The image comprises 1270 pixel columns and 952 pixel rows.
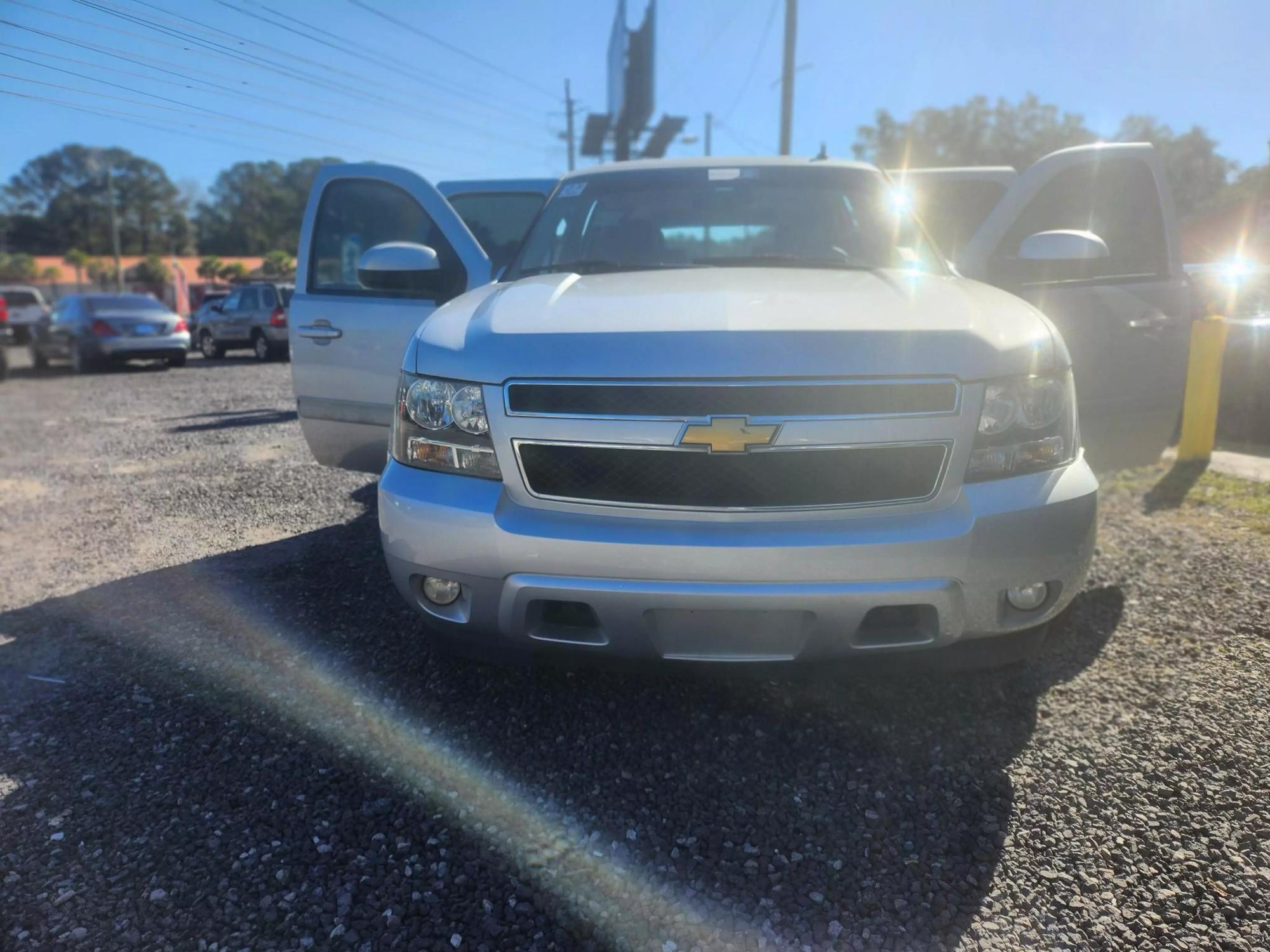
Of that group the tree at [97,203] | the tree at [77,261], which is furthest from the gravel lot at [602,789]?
the tree at [77,261]

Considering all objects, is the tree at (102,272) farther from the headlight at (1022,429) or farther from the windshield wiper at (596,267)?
the headlight at (1022,429)

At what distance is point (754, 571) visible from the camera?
6.86 ft

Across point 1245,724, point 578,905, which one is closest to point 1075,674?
point 1245,724

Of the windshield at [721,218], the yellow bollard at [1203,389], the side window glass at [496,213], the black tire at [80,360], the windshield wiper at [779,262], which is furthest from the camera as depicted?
the black tire at [80,360]

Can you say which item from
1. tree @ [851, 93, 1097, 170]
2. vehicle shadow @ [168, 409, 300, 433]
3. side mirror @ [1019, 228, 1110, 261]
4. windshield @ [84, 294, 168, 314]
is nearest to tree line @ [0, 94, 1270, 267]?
tree @ [851, 93, 1097, 170]

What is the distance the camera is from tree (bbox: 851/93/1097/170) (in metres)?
54.9

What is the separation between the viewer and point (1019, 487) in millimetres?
2229

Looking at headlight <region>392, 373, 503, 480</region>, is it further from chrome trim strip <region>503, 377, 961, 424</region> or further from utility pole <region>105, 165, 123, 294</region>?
utility pole <region>105, 165, 123, 294</region>

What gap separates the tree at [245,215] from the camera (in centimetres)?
A: 6519

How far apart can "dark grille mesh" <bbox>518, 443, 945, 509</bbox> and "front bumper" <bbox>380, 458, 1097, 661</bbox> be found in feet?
0.18

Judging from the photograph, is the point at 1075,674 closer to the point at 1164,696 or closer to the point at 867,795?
the point at 1164,696

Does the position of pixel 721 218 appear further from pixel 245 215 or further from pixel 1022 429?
pixel 245 215

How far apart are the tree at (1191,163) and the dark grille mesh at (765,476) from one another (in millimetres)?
52786

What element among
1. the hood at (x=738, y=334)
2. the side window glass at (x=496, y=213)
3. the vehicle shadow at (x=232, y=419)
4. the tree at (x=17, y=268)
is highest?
the tree at (x=17, y=268)
